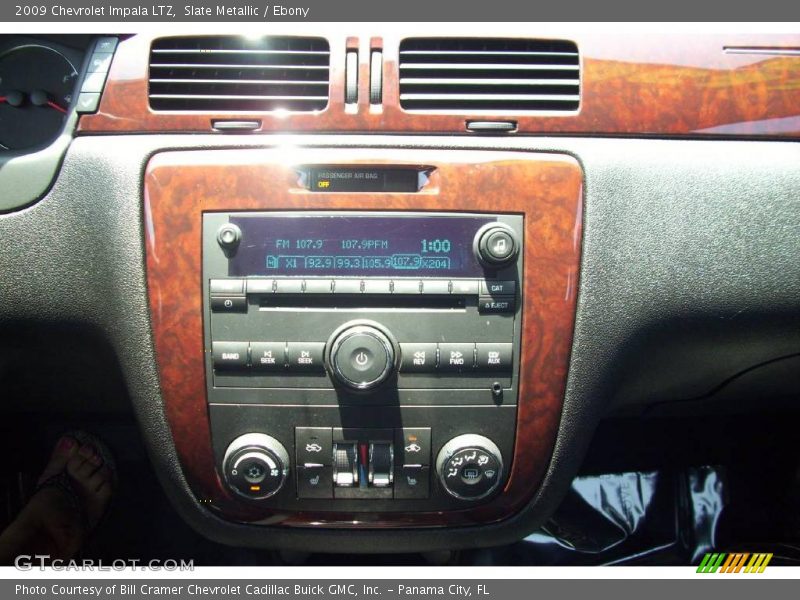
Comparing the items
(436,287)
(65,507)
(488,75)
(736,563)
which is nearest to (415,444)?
(436,287)

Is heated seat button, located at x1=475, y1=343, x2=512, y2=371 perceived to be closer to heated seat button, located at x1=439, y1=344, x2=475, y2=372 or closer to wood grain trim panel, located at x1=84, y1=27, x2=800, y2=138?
heated seat button, located at x1=439, y1=344, x2=475, y2=372

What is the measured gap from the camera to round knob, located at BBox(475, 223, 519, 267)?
1082mm

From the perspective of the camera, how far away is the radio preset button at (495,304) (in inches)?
43.5

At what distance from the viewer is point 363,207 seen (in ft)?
3.60

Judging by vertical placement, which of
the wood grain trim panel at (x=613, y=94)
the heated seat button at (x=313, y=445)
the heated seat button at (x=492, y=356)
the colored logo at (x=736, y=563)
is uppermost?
the wood grain trim panel at (x=613, y=94)

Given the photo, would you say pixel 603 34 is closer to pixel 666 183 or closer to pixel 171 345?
pixel 666 183

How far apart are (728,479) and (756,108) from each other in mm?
1163

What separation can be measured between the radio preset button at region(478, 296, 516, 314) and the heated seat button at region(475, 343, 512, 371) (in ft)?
0.19

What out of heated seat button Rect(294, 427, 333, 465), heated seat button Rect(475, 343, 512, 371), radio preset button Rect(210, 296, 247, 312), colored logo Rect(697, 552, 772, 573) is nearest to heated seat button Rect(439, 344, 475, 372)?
heated seat button Rect(475, 343, 512, 371)

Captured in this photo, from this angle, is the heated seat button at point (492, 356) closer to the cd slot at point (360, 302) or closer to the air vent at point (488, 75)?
the cd slot at point (360, 302)

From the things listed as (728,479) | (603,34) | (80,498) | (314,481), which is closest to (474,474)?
(314,481)

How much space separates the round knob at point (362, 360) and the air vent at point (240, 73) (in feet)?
1.26
